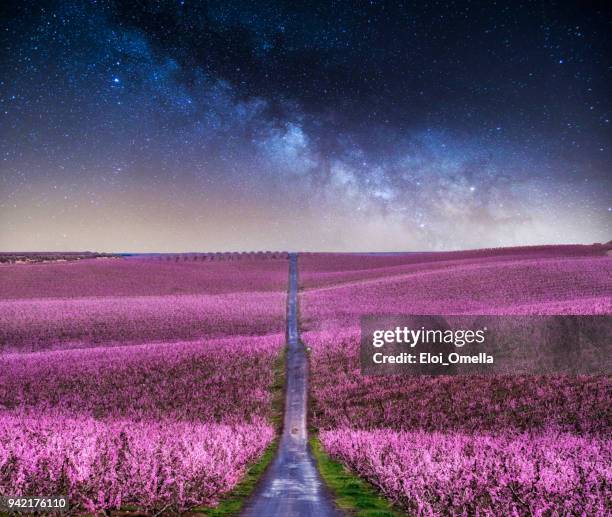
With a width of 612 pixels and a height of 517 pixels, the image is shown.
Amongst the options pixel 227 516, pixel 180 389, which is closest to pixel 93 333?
pixel 180 389

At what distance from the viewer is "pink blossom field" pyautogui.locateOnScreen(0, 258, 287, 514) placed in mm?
8430

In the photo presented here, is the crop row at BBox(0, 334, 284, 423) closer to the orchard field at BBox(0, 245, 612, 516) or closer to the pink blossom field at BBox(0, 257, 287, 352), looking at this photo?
the orchard field at BBox(0, 245, 612, 516)

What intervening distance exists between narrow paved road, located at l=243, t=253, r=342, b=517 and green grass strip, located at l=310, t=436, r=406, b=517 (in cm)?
17

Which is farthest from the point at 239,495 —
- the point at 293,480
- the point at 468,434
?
the point at 468,434

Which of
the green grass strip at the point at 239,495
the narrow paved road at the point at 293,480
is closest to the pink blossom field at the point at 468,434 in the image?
the narrow paved road at the point at 293,480

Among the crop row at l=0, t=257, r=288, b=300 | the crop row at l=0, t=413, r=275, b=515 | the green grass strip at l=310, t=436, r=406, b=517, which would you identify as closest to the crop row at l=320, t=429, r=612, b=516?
the green grass strip at l=310, t=436, r=406, b=517

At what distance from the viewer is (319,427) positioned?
14734 millimetres

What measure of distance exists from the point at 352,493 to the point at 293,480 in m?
1.47

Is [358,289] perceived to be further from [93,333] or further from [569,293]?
[93,333]

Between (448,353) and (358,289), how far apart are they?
1118 inches

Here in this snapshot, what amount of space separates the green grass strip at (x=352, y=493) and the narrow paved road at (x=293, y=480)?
0.17 metres

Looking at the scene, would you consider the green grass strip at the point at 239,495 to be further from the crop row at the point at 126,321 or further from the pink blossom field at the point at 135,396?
the crop row at the point at 126,321

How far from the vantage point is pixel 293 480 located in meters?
10.7

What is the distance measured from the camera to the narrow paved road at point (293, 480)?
344 inches
